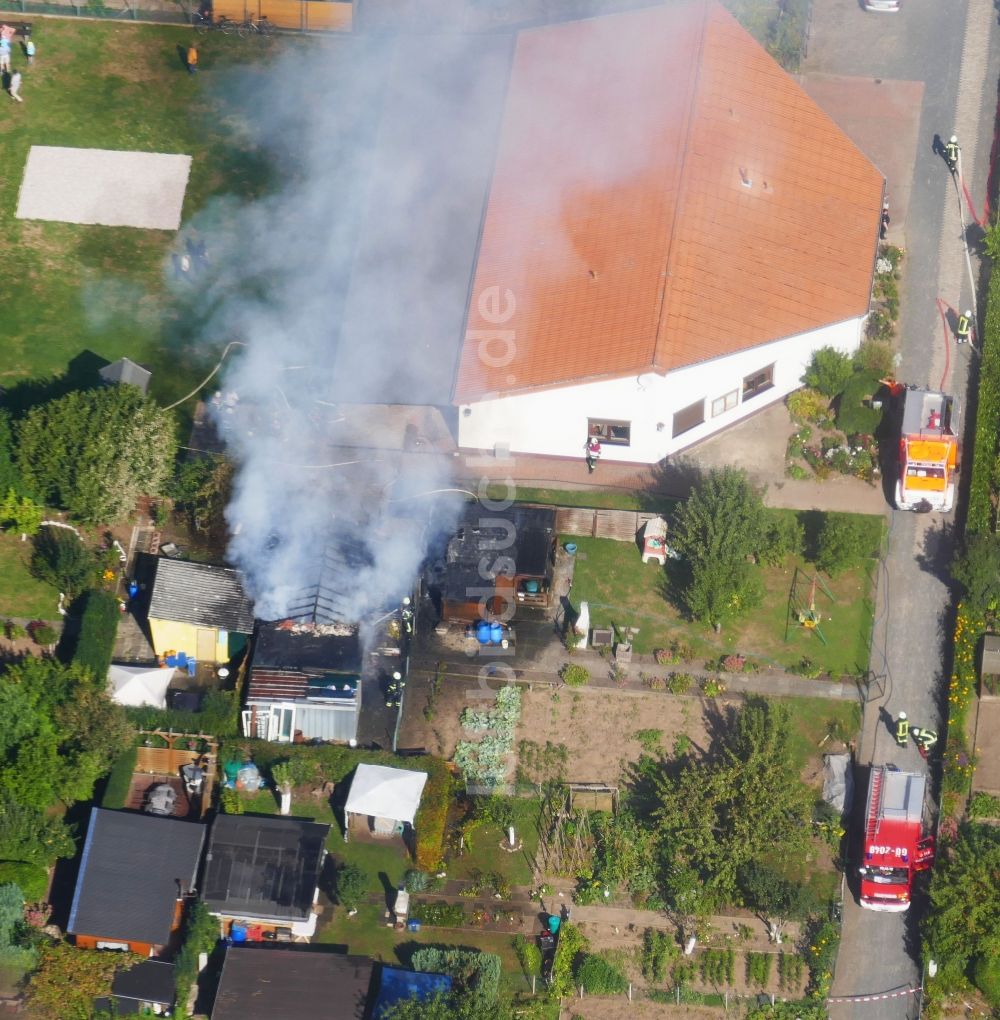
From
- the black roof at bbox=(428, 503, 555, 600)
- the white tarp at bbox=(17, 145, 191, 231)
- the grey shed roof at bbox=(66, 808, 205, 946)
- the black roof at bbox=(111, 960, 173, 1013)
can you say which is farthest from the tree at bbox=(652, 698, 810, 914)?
the white tarp at bbox=(17, 145, 191, 231)

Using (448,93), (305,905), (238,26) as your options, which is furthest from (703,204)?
(305,905)

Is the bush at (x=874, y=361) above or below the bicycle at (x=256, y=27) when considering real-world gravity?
below

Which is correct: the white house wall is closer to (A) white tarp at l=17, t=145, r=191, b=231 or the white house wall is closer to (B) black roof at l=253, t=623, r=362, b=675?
(B) black roof at l=253, t=623, r=362, b=675

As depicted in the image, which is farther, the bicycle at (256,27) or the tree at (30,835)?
the bicycle at (256,27)

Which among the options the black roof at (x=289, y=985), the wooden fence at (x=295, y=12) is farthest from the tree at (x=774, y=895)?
the wooden fence at (x=295, y=12)

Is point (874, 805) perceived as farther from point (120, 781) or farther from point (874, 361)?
point (120, 781)

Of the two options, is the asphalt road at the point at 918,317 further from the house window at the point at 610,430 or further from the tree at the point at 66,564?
the tree at the point at 66,564
